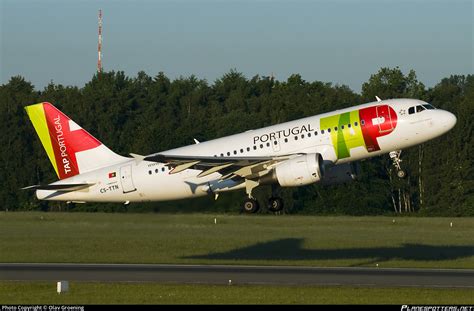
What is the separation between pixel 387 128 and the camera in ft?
174

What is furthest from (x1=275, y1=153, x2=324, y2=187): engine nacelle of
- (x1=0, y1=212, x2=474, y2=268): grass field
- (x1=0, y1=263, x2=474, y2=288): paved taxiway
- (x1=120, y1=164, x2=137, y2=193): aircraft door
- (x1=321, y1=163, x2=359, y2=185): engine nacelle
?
(x1=120, y1=164, x2=137, y2=193): aircraft door

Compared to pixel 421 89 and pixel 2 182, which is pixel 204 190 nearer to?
pixel 2 182

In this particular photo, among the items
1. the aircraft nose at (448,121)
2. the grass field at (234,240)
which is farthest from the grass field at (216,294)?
the grass field at (234,240)

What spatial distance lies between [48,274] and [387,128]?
686 inches

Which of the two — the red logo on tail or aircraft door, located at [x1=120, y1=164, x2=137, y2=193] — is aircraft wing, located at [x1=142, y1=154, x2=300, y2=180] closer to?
aircraft door, located at [x1=120, y1=164, x2=137, y2=193]

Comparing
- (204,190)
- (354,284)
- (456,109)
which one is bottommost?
(354,284)

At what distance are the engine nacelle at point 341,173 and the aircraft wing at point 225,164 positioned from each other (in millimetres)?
3363

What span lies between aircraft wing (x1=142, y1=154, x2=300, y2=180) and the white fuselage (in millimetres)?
700

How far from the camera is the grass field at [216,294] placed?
41.0 meters

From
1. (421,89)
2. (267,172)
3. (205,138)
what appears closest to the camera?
(267,172)

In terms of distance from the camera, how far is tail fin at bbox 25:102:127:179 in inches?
2339

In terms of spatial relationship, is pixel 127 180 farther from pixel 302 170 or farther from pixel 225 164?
pixel 302 170

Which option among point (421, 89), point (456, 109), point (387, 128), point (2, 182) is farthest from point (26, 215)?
point (421, 89)

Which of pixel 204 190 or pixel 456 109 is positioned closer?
pixel 204 190
